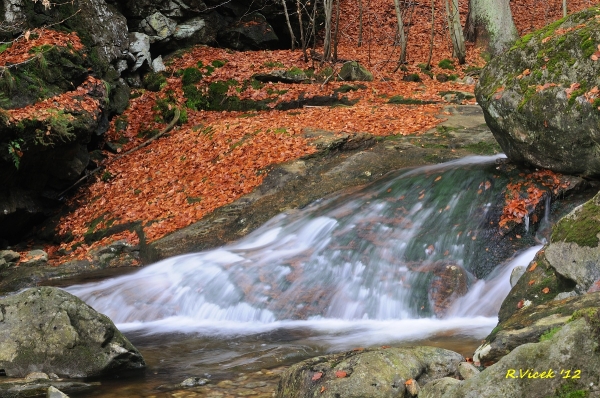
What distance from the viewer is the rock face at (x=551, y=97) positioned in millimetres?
6832

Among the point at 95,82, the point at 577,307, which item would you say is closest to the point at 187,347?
the point at 577,307

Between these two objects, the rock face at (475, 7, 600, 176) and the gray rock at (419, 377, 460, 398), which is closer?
the gray rock at (419, 377, 460, 398)

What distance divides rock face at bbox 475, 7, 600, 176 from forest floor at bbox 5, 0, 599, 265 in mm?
3480

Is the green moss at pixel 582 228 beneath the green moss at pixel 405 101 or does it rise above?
beneath

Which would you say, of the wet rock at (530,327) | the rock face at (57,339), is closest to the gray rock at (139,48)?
the rock face at (57,339)

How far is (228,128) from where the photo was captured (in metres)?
12.3

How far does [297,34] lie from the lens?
19016 mm

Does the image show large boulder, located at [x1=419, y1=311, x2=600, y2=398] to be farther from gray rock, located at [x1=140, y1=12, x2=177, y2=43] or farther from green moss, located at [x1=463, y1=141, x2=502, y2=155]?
gray rock, located at [x1=140, y1=12, x2=177, y2=43]

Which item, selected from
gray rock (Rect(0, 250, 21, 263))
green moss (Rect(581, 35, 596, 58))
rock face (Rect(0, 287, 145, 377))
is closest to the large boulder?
rock face (Rect(0, 287, 145, 377))

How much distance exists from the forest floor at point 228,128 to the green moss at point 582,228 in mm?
6516

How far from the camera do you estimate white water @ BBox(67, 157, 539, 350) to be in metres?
6.48

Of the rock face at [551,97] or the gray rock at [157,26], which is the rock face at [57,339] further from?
the gray rock at [157,26]

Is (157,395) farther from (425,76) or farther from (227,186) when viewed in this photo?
(425,76)

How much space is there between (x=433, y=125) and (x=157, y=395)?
8.30 m
